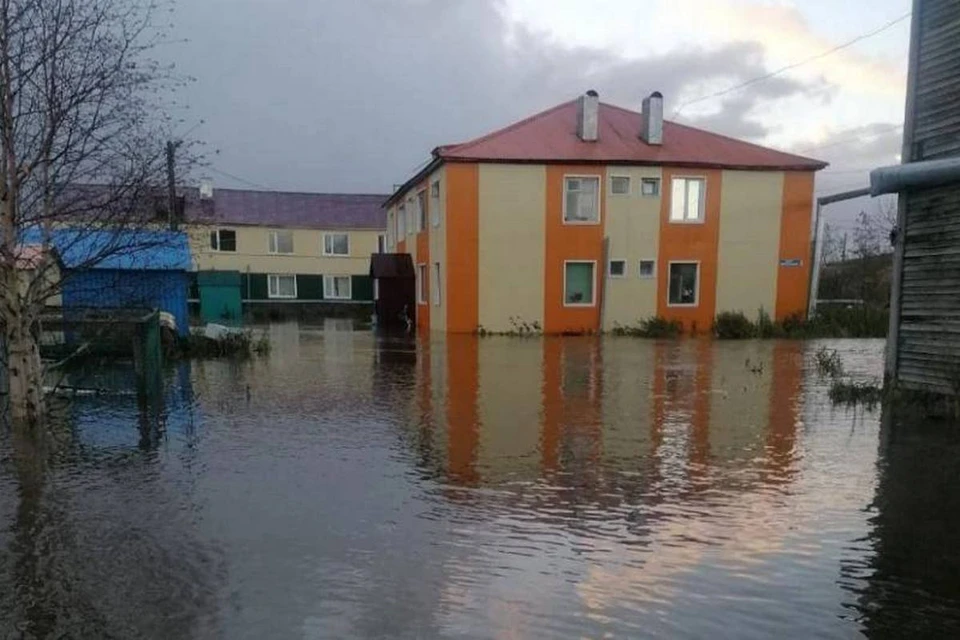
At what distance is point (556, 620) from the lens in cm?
371

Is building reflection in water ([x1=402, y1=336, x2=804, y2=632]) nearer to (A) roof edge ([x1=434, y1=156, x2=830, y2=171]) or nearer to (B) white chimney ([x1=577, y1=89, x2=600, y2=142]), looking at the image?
(A) roof edge ([x1=434, y1=156, x2=830, y2=171])

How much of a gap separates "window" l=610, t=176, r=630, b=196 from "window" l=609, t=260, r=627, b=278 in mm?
2386

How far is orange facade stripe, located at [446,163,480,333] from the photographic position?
76.8 feet

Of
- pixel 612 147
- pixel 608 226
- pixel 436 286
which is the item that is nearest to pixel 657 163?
pixel 612 147

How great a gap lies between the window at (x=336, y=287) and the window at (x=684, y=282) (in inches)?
990

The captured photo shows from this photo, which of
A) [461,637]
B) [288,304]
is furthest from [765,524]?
[288,304]

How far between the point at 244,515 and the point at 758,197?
24.0 metres

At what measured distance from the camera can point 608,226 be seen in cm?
2442

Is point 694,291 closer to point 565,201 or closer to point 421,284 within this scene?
point 565,201

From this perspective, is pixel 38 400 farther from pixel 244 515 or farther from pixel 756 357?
pixel 756 357

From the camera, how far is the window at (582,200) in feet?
79.7

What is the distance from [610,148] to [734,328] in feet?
25.0

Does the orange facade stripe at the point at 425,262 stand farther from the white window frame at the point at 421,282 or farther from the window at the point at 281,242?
the window at the point at 281,242

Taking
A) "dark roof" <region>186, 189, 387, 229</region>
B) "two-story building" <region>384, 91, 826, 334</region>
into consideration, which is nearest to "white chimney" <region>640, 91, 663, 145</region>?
"two-story building" <region>384, 91, 826, 334</region>
